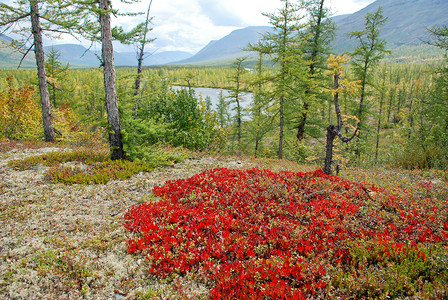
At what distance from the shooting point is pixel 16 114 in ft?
53.1

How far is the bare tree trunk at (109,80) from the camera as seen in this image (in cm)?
832

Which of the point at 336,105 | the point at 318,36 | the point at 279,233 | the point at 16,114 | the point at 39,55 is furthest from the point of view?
the point at 318,36

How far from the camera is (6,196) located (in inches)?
253

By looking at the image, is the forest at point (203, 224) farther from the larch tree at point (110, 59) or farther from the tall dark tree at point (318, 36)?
the tall dark tree at point (318, 36)

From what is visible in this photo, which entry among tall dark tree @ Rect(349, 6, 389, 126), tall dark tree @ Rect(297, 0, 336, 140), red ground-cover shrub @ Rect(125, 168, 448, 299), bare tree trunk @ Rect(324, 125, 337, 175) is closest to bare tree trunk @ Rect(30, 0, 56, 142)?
red ground-cover shrub @ Rect(125, 168, 448, 299)

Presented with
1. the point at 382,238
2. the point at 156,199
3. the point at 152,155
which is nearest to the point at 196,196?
the point at 156,199

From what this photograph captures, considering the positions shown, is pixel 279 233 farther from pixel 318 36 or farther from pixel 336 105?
pixel 318 36

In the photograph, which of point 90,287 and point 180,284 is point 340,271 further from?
point 90,287

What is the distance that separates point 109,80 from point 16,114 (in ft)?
42.1

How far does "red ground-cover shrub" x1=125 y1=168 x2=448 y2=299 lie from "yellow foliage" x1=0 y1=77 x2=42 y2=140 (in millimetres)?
14987

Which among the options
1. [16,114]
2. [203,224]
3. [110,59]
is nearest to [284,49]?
[110,59]

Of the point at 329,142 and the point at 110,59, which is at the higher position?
the point at 110,59

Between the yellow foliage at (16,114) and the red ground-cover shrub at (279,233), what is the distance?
49.2ft

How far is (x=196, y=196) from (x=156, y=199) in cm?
120
